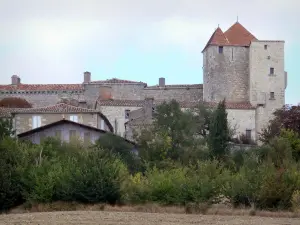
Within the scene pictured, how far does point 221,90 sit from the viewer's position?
220ft

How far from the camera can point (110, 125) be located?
5881 centimetres

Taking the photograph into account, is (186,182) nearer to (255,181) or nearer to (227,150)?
(255,181)

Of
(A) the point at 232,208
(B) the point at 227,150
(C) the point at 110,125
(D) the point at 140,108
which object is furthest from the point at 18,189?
(D) the point at 140,108

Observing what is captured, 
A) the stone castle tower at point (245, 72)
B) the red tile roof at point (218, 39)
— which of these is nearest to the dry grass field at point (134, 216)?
the stone castle tower at point (245, 72)

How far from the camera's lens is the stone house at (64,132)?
48.2 m

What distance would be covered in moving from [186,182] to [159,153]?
14.7 meters

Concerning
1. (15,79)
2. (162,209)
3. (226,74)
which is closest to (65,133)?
(162,209)

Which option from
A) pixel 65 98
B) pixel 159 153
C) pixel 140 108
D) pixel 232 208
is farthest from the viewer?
pixel 65 98

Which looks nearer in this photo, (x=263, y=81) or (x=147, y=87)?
(x=263, y=81)

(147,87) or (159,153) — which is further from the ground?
(147,87)

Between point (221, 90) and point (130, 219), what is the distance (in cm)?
4140

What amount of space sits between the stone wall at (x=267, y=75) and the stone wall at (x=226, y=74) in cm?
107

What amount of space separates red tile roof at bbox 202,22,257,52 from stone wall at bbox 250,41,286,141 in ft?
6.39

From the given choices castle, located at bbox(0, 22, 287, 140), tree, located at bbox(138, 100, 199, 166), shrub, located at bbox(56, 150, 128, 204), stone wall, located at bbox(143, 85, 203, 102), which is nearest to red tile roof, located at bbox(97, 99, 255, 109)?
castle, located at bbox(0, 22, 287, 140)
